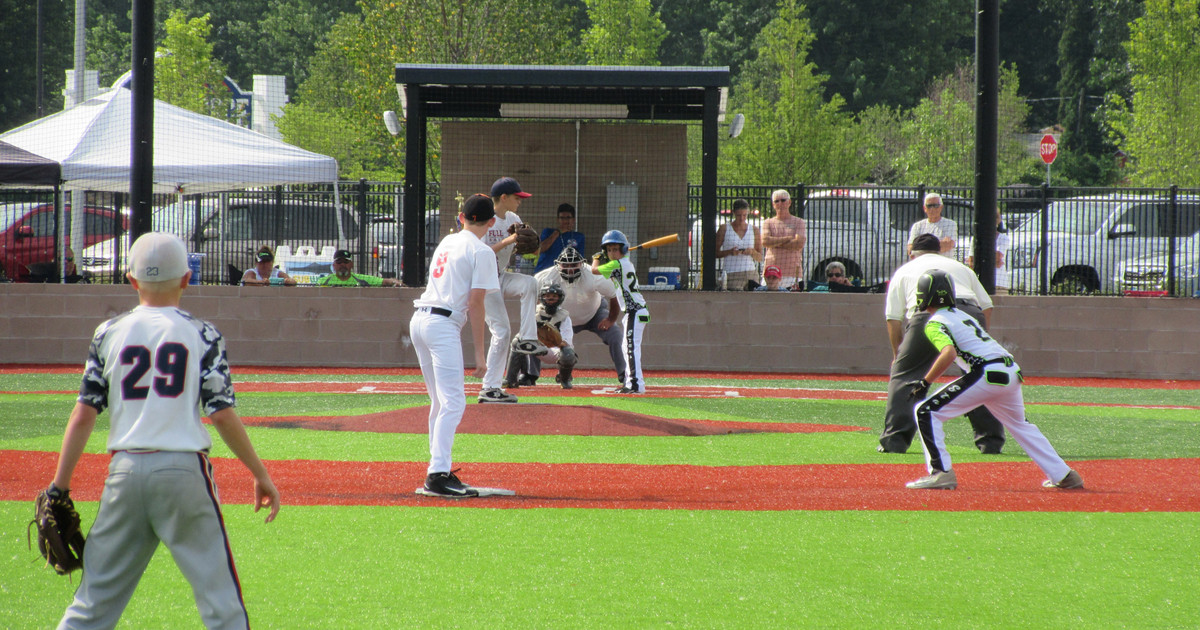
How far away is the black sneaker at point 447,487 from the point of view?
7184mm

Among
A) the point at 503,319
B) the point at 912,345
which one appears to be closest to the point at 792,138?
the point at 912,345

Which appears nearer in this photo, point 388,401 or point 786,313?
point 388,401

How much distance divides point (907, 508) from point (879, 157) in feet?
108

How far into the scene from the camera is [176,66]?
1528 inches

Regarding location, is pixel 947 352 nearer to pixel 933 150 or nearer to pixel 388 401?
pixel 388 401

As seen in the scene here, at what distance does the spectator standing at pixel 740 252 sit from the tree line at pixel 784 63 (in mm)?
14370

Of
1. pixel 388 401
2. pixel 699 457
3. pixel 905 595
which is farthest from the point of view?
pixel 388 401

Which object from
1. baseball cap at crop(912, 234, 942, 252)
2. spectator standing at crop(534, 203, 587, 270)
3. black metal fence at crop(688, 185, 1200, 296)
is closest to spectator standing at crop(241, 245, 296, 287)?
spectator standing at crop(534, 203, 587, 270)

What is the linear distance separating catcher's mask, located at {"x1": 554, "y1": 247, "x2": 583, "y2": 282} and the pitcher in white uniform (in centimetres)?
868

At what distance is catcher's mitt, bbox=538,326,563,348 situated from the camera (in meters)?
12.0

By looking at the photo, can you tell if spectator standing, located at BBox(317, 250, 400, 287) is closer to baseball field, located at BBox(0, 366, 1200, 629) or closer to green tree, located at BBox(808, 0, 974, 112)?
baseball field, located at BBox(0, 366, 1200, 629)

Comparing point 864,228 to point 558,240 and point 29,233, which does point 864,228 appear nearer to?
point 558,240

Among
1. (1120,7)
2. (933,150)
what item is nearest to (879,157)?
(933,150)

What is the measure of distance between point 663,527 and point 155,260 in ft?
12.0
